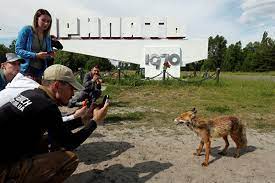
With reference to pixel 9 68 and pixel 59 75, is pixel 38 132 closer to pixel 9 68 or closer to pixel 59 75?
pixel 59 75

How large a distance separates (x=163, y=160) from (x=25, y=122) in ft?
9.25

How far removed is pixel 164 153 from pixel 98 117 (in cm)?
216

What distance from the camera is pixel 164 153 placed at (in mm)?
5539

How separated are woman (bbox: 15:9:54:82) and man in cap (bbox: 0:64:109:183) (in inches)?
72.4

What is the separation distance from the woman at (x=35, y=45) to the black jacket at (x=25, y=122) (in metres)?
1.95

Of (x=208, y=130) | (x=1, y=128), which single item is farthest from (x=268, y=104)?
(x=1, y=128)

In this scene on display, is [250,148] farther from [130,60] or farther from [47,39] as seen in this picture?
[130,60]

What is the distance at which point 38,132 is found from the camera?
9.99 ft

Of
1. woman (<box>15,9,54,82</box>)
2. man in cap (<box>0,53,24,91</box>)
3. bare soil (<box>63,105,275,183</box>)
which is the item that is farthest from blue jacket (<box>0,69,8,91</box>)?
bare soil (<box>63,105,275,183</box>)

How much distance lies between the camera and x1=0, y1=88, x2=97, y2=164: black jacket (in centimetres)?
282

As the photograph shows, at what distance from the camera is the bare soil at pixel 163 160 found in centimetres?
447

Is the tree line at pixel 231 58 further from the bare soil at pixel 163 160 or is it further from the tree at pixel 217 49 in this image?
the bare soil at pixel 163 160

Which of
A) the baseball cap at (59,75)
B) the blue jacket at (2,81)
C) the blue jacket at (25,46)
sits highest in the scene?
the blue jacket at (25,46)

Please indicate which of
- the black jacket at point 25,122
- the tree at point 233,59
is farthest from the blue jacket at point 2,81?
the tree at point 233,59
